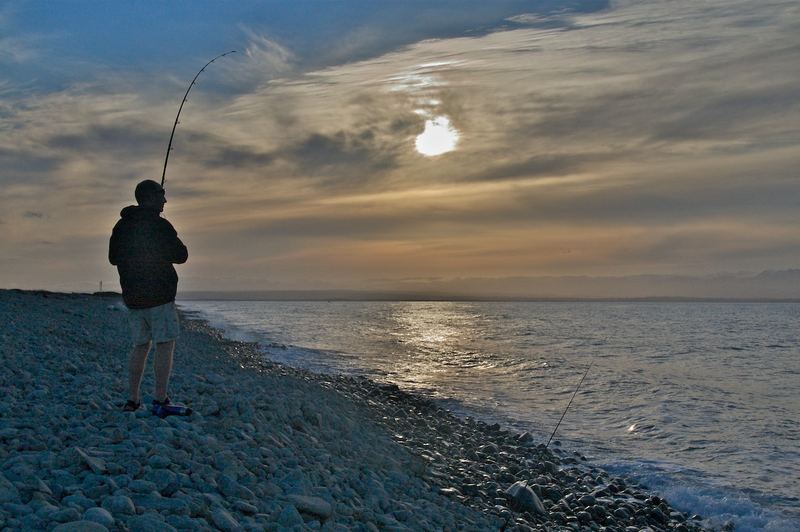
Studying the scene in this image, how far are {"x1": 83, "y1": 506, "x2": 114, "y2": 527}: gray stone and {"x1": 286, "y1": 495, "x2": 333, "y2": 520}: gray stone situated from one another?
1509mm

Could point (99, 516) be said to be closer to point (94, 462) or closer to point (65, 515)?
point (65, 515)

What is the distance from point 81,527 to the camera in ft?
11.6

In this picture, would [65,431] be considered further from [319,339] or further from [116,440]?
[319,339]

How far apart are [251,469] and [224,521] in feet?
4.18

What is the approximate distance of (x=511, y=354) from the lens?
3005 cm

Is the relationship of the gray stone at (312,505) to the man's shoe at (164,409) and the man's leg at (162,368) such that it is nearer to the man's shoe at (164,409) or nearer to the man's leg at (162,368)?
the man's shoe at (164,409)

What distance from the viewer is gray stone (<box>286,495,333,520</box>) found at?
4848 mm

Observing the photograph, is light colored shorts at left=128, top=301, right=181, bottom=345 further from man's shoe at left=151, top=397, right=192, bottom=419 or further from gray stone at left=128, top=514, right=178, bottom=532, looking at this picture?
gray stone at left=128, top=514, right=178, bottom=532

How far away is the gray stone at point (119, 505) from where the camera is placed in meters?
3.99

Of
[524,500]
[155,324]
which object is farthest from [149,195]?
[524,500]

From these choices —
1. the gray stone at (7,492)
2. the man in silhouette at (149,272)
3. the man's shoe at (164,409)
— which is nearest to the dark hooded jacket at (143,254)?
the man in silhouette at (149,272)

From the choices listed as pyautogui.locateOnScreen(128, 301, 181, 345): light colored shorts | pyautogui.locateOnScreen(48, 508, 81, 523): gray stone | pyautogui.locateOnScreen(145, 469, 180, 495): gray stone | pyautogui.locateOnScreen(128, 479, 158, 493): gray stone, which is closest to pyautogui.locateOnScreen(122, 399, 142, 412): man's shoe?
pyautogui.locateOnScreen(128, 301, 181, 345): light colored shorts

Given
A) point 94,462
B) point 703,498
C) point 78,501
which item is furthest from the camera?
point 703,498

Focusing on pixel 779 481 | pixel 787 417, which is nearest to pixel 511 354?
pixel 787 417
